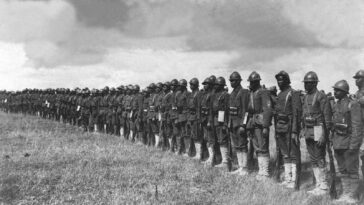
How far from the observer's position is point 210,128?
42.1ft

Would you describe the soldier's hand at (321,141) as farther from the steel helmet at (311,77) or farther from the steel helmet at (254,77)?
the steel helmet at (254,77)

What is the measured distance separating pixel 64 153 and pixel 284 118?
283 inches

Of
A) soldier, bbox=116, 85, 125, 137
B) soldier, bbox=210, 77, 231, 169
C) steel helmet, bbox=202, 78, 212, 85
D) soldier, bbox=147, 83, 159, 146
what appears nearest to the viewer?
soldier, bbox=210, 77, 231, 169

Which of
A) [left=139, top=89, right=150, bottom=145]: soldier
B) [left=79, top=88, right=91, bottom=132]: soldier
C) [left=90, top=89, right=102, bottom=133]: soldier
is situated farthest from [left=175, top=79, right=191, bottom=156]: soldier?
[left=79, top=88, right=91, bottom=132]: soldier

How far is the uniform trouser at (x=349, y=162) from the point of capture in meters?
8.50

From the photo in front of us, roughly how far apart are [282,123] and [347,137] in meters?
1.82

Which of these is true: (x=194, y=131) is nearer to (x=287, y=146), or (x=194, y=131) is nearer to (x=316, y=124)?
(x=287, y=146)

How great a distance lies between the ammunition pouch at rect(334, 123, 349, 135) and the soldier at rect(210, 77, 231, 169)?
384 centimetres

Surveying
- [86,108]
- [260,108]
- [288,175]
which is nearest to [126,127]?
[86,108]

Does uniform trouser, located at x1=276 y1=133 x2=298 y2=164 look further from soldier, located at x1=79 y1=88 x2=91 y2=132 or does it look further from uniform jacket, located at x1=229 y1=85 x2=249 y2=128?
soldier, located at x1=79 y1=88 x2=91 y2=132

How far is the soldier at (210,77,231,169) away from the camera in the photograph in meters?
12.1

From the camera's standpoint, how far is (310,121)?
922cm

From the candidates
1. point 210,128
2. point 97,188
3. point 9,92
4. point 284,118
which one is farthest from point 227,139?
point 9,92

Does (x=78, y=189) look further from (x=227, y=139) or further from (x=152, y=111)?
(x=152, y=111)
